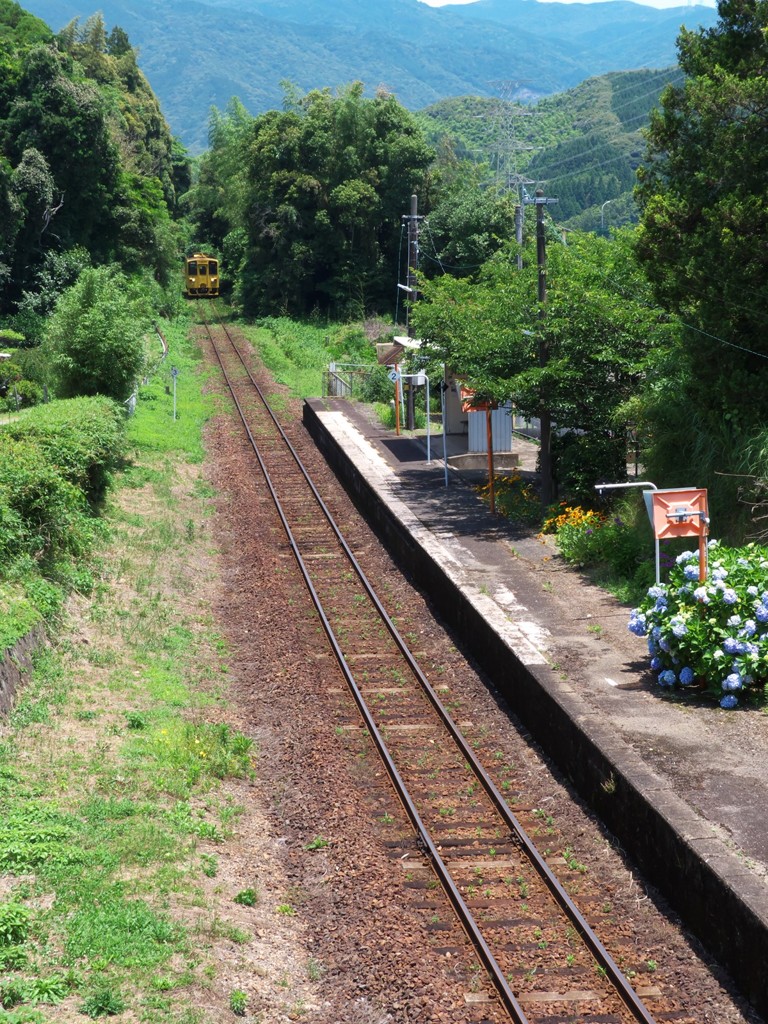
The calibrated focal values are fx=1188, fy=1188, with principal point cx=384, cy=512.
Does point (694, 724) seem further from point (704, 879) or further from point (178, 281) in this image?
point (178, 281)

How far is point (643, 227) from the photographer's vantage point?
55.7 feet

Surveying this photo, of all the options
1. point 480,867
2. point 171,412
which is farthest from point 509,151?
point 480,867

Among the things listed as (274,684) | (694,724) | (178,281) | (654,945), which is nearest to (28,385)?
(274,684)

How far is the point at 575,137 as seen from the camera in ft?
496

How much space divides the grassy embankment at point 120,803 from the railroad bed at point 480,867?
1.55 m

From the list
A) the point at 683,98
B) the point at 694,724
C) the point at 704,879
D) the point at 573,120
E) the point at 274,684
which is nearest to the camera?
the point at 704,879

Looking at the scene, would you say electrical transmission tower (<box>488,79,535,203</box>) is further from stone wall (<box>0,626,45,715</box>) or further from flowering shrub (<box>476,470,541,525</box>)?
stone wall (<box>0,626,45,715</box>)

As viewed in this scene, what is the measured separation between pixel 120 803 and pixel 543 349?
39.8ft

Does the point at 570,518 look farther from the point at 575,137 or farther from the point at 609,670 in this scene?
the point at 575,137

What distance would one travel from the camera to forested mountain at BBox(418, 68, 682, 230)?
119 meters

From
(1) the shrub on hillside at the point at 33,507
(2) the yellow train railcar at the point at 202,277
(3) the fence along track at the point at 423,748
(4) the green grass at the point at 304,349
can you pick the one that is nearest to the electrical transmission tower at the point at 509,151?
(4) the green grass at the point at 304,349

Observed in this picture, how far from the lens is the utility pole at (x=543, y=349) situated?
1936 cm

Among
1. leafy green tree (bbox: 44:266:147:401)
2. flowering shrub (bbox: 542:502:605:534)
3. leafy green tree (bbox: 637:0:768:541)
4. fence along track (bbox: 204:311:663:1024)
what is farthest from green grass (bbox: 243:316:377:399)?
leafy green tree (bbox: 637:0:768:541)

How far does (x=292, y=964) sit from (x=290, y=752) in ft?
12.9
